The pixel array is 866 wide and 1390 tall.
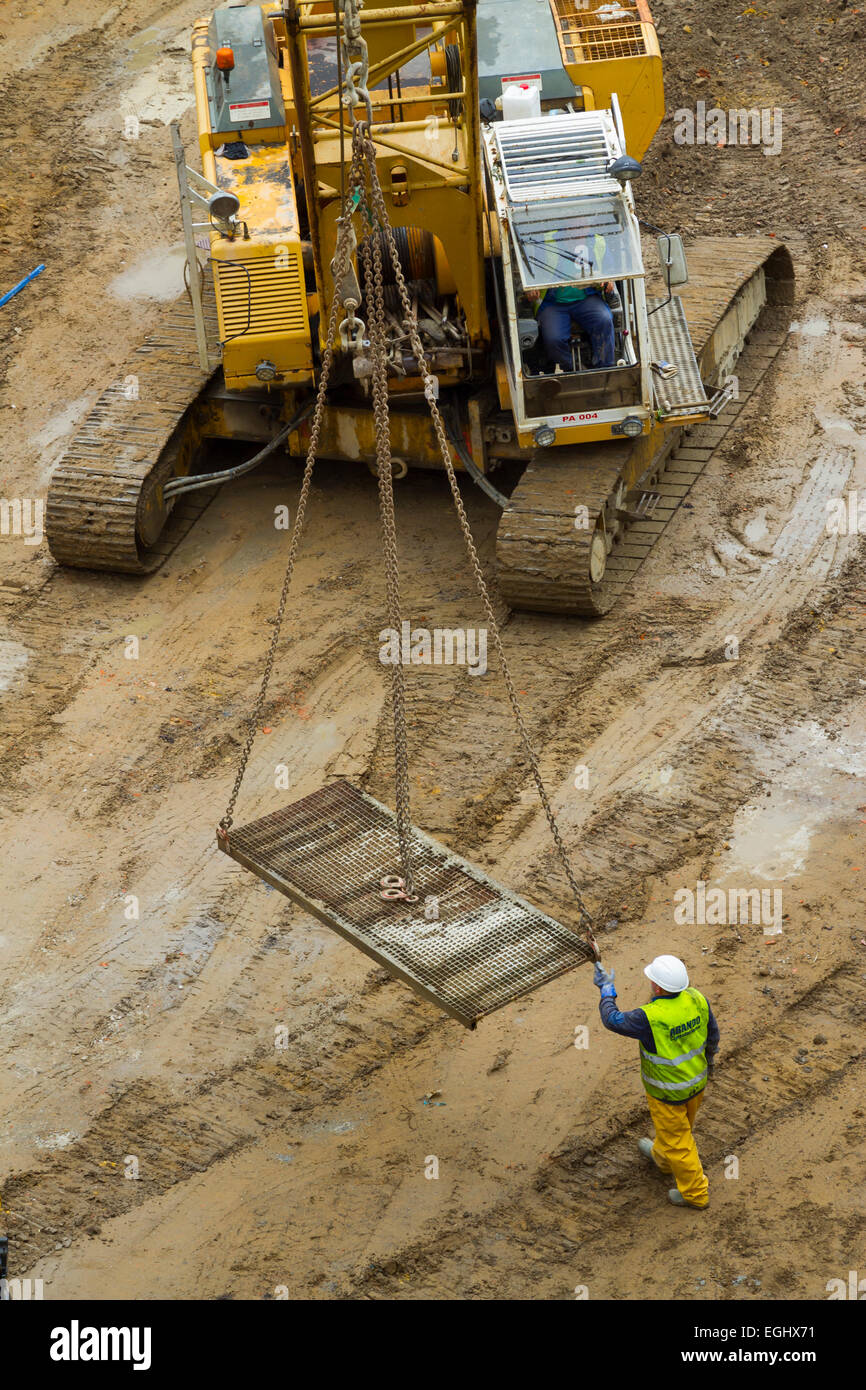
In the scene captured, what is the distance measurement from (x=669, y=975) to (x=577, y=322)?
18.5 ft

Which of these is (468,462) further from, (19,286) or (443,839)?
(19,286)

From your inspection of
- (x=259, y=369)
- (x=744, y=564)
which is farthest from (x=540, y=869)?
(x=259, y=369)

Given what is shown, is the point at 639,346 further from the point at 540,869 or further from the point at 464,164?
the point at 540,869

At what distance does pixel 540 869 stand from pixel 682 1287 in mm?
2884

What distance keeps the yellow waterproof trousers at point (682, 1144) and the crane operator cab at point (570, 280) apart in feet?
18.0

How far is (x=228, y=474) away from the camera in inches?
515

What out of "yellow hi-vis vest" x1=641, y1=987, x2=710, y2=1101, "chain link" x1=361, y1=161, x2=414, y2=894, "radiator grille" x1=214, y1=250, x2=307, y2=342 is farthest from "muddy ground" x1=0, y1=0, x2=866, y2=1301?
"radiator grille" x1=214, y1=250, x2=307, y2=342

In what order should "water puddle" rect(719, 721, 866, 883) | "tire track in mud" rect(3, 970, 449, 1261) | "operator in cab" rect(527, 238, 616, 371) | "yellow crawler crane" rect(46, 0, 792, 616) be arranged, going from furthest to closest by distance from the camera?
"operator in cab" rect(527, 238, 616, 371)
"yellow crawler crane" rect(46, 0, 792, 616)
"water puddle" rect(719, 721, 866, 883)
"tire track in mud" rect(3, 970, 449, 1261)

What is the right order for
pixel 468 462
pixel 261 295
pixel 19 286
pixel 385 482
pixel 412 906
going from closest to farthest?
pixel 385 482
pixel 412 906
pixel 261 295
pixel 468 462
pixel 19 286

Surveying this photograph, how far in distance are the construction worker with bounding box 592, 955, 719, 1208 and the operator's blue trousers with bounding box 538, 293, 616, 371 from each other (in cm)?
534

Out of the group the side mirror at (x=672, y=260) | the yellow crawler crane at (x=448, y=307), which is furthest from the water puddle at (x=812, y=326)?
the side mirror at (x=672, y=260)

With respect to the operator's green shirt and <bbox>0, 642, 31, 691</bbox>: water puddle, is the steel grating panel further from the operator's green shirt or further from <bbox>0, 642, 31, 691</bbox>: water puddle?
<bbox>0, 642, 31, 691</bbox>: water puddle

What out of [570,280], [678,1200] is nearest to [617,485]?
[570,280]

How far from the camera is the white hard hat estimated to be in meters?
8.02
